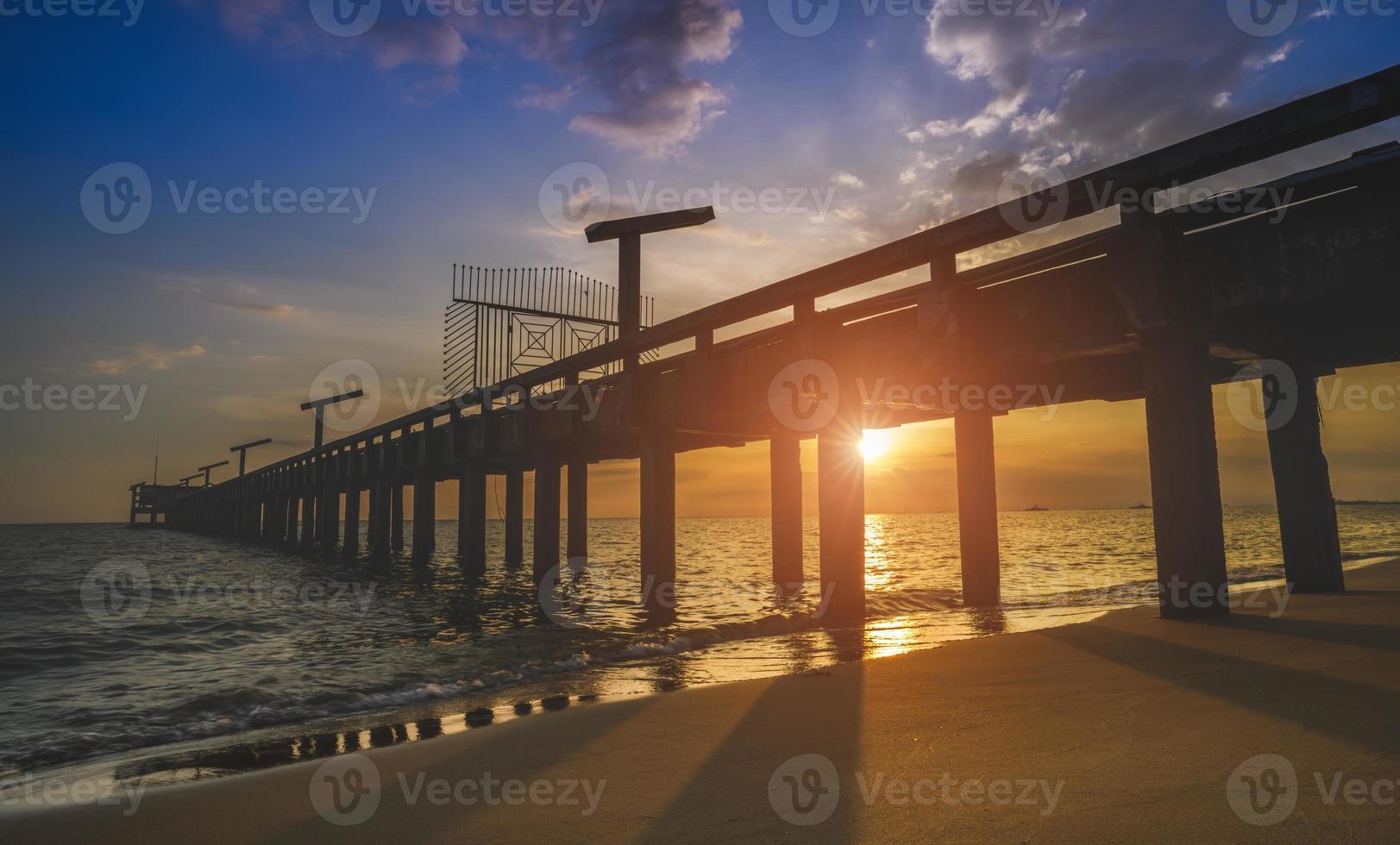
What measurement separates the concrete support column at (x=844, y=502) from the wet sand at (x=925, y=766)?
6.00 m

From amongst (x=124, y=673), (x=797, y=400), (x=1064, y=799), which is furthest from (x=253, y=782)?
(x=797, y=400)

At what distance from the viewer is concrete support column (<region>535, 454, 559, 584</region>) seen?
25.5m

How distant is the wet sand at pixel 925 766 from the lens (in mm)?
3377

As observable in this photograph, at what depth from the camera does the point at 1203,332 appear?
9.05m

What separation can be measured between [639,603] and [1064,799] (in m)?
16.9

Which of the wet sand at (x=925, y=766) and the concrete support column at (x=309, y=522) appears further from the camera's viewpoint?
the concrete support column at (x=309, y=522)

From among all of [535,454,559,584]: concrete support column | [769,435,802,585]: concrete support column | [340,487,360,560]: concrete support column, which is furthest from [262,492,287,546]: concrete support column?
[769,435,802,585]: concrete support column
